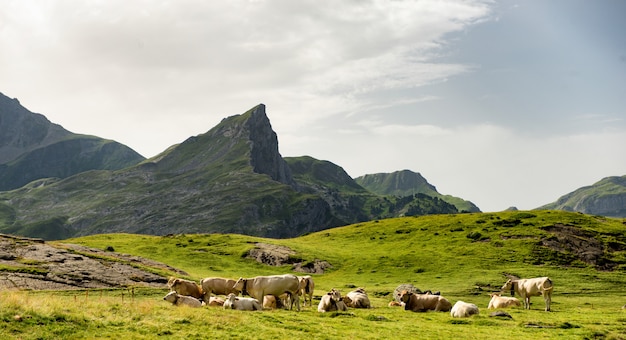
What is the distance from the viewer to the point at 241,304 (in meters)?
31.2

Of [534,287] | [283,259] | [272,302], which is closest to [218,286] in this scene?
[272,302]

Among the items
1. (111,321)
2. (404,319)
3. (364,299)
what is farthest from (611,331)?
(111,321)

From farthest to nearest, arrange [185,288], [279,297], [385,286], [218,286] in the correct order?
1. [385,286]
2. [218,286]
3. [185,288]
4. [279,297]

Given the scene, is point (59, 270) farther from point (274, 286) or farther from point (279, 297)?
point (274, 286)

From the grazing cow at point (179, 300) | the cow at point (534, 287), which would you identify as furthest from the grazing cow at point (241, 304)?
the cow at point (534, 287)

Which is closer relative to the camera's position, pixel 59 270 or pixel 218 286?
pixel 218 286

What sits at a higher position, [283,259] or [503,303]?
[503,303]

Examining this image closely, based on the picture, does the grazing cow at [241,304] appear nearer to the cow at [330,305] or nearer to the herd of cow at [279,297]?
the herd of cow at [279,297]

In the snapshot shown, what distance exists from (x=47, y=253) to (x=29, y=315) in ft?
168

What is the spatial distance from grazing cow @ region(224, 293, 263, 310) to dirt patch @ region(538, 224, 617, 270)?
69.7 meters

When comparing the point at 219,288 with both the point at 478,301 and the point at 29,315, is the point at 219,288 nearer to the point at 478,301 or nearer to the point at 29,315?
the point at 29,315

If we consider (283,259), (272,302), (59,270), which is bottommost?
(283,259)

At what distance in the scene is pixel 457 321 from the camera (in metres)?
31.4

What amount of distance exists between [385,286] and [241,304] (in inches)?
1680
